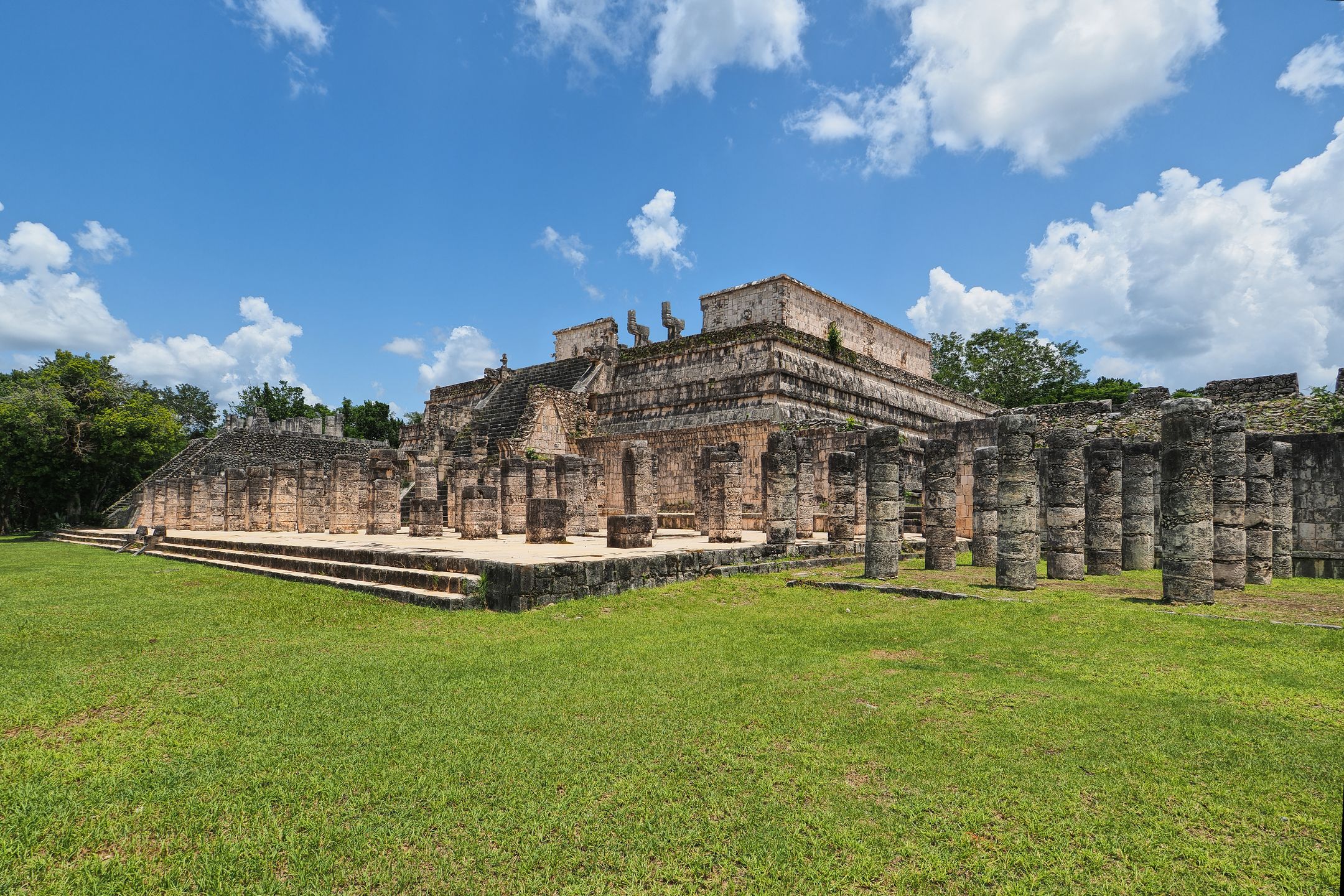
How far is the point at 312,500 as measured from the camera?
21.3 m

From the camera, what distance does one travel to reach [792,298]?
87.8 ft

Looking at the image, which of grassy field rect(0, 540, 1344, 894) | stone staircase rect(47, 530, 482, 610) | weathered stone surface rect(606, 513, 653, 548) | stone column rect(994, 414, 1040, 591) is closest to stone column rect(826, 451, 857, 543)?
stone column rect(994, 414, 1040, 591)

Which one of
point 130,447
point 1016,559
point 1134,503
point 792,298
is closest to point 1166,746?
point 1016,559

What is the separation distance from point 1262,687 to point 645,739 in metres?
4.34

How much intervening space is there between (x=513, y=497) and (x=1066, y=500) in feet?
41.0

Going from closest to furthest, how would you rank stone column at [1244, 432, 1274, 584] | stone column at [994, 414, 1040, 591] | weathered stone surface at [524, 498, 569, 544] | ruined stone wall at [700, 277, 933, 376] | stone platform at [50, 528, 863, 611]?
stone platform at [50, 528, 863, 611] < stone column at [994, 414, 1040, 591] < stone column at [1244, 432, 1274, 584] < weathered stone surface at [524, 498, 569, 544] < ruined stone wall at [700, 277, 933, 376]

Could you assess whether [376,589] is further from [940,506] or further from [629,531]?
[940,506]

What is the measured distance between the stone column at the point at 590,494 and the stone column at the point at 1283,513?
44.8 ft

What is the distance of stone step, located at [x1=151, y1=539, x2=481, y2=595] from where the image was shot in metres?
9.16

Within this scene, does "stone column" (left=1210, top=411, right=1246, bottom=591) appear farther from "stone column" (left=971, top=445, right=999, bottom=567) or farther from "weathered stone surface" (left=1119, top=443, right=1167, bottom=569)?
"stone column" (left=971, top=445, right=999, bottom=567)

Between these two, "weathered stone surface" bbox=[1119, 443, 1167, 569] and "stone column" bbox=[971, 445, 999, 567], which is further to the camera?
"stone column" bbox=[971, 445, 999, 567]

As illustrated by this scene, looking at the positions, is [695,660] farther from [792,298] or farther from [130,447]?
[130,447]

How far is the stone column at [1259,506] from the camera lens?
10.5m

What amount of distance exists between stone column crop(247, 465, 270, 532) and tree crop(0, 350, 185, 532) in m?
9.07
